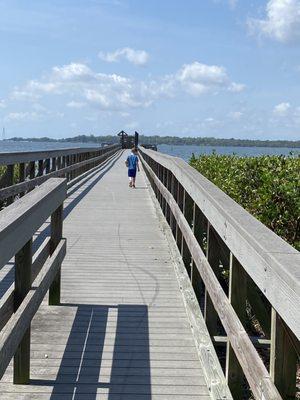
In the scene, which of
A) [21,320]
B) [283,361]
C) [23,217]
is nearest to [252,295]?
[21,320]

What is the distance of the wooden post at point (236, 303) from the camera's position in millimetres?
3266

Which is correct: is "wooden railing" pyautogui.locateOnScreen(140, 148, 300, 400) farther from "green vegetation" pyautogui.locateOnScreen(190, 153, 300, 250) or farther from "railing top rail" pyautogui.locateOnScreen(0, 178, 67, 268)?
"green vegetation" pyautogui.locateOnScreen(190, 153, 300, 250)

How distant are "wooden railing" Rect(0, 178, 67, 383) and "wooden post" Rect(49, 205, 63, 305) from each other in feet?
1.15

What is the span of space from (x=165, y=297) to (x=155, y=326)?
36.4 inches

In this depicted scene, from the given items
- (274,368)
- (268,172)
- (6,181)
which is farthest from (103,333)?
(6,181)

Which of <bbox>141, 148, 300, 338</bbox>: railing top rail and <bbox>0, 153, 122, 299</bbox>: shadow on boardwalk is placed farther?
<bbox>0, 153, 122, 299</bbox>: shadow on boardwalk

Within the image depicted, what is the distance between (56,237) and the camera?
5.34 metres

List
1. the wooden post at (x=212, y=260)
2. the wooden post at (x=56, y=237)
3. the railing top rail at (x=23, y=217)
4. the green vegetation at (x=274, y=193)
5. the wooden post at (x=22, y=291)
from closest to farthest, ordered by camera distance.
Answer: the railing top rail at (x=23, y=217) → the wooden post at (x=22, y=291) → the wooden post at (x=212, y=260) → the wooden post at (x=56, y=237) → the green vegetation at (x=274, y=193)

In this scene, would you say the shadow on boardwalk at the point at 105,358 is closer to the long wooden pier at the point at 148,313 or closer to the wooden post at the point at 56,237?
the long wooden pier at the point at 148,313

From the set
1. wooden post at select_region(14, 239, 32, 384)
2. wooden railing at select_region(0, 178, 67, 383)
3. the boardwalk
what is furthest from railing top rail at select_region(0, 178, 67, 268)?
the boardwalk

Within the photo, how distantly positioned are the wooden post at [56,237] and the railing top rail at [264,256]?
161cm

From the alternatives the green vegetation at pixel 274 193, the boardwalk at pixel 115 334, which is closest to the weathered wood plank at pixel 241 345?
the boardwalk at pixel 115 334

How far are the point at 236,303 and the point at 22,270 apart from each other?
128 cm

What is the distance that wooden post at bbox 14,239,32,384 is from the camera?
3.56 metres
